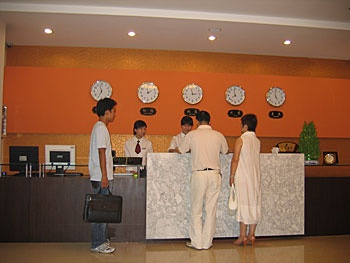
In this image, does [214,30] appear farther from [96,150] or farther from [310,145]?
[96,150]

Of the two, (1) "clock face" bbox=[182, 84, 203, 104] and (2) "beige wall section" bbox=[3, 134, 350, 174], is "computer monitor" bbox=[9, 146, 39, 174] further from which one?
(1) "clock face" bbox=[182, 84, 203, 104]

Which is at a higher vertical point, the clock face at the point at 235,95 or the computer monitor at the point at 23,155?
the clock face at the point at 235,95

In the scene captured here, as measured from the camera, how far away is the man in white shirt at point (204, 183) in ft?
17.4

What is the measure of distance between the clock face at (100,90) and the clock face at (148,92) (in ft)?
1.83

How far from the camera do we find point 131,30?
6914mm

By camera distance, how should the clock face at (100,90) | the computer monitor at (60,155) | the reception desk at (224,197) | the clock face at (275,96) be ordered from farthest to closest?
1. the clock face at (275,96)
2. the clock face at (100,90)
3. the computer monitor at (60,155)
4. the reception desk at (224,197)

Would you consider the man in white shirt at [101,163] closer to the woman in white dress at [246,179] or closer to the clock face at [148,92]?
the woman in white dress at [246,179]

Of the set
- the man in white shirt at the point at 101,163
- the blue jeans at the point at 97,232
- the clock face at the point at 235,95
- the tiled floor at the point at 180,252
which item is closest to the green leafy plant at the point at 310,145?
the tiled floor at the point at 180,252

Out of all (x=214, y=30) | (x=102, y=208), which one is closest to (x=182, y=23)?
(x=214, y=30)

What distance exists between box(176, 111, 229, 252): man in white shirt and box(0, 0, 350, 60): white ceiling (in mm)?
1983

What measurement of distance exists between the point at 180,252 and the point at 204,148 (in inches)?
51.8

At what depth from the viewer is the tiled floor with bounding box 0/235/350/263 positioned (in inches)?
192

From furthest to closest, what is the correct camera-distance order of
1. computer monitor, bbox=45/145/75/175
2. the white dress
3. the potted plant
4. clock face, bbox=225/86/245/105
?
clock face, bbox=225/86/245/105
the potted plant
computer monitor, bbox=45/145/75/175
the white dress

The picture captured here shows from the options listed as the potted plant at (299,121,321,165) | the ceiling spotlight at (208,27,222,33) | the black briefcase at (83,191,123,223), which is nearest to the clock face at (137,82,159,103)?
the ceiling spotlight at (208,27,222,33)
